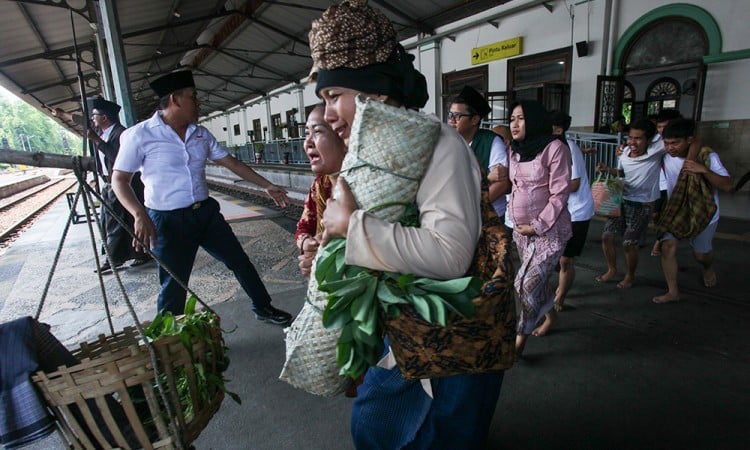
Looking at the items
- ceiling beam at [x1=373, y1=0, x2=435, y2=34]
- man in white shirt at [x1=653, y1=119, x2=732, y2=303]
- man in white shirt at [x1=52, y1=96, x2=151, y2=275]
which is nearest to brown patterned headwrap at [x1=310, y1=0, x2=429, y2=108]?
man in white shirt at [x1=653, y1=119, x2=732, y2=303]

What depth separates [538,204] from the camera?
2662mm

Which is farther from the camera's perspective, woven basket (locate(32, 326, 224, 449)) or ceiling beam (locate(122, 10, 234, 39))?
ceiling beam (locate(122, 10, 234, 39))

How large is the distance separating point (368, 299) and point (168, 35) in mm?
16666

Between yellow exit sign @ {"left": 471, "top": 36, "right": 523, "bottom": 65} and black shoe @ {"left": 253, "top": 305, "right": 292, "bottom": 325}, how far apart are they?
9.54 meters

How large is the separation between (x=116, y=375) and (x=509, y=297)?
115 cm

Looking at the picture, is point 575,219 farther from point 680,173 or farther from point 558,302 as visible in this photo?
point 680,173

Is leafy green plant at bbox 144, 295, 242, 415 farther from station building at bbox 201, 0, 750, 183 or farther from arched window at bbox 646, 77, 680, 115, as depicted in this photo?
arched window at bbox 646, 77, 680, 115

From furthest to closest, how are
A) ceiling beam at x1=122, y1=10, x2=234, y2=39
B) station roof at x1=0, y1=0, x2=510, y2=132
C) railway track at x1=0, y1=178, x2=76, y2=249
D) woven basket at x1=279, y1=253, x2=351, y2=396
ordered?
ceiling beam at x1=122, y1=10, x2=234, y2=39 < railway track at x1=0, y1=178, x2=76, y2=249 < station roof at x1=0, y1=0, x2=510, y2=132 < woven basket at x1=279, y1=253, x2=351, y2=396

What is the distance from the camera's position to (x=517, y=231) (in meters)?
2.77

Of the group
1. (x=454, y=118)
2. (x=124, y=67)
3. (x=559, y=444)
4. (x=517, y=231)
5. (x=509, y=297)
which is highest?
(x=124, y=67)

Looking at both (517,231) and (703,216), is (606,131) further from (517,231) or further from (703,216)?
(517,231)

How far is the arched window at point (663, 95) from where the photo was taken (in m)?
8.73

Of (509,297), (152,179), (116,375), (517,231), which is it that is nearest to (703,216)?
(517,231)

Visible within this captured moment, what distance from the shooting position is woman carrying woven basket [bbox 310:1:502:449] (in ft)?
3.21
